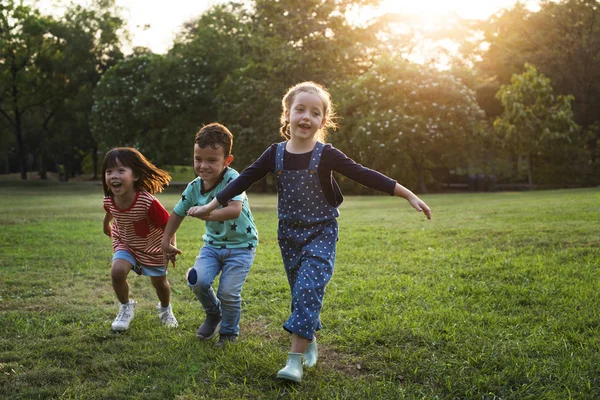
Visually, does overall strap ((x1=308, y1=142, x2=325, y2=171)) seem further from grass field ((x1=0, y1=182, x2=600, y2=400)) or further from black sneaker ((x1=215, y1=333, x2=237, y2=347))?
black sneaker ((x1=215, y1=333, x2=237, y2=347))

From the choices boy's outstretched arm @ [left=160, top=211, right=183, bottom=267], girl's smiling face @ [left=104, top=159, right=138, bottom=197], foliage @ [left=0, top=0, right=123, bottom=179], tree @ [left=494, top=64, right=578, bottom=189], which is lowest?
boy's outstretched arm @ [left=160, top=211, right=183, bottom=267]

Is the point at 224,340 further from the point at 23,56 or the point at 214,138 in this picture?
the point at 23,56

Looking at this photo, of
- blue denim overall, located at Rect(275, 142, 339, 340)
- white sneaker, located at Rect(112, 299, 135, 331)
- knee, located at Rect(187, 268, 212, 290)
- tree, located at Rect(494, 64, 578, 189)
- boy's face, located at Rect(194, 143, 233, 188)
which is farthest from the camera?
tree, located at Rect(494, 64, 578, 189)

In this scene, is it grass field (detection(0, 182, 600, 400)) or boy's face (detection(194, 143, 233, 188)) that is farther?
boy's face (detection(194, 143, 233, 188))

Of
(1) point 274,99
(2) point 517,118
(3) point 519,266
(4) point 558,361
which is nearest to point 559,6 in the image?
(2) point 517,118

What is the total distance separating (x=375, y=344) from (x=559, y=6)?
103 ft

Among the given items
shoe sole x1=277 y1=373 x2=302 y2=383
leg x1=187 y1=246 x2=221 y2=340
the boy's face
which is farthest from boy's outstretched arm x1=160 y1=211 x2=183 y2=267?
shoe sole x1=277 y1=373 x2=302 y2=383

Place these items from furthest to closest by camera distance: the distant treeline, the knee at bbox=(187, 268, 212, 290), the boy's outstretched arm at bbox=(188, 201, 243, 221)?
the distant treeline → the knee at bbox=(187, 268, 212, 290) → the boy's outstretched arm at bbox=(188, 201, 243, 221)

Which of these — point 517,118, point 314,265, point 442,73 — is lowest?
point 314,265

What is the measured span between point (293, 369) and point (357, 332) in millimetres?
976

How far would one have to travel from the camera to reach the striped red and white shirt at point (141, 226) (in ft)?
14.2

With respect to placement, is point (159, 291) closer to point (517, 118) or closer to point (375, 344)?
point (375, 344)

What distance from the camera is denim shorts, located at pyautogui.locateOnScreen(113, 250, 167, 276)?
434 cm

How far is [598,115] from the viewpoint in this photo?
103ft
